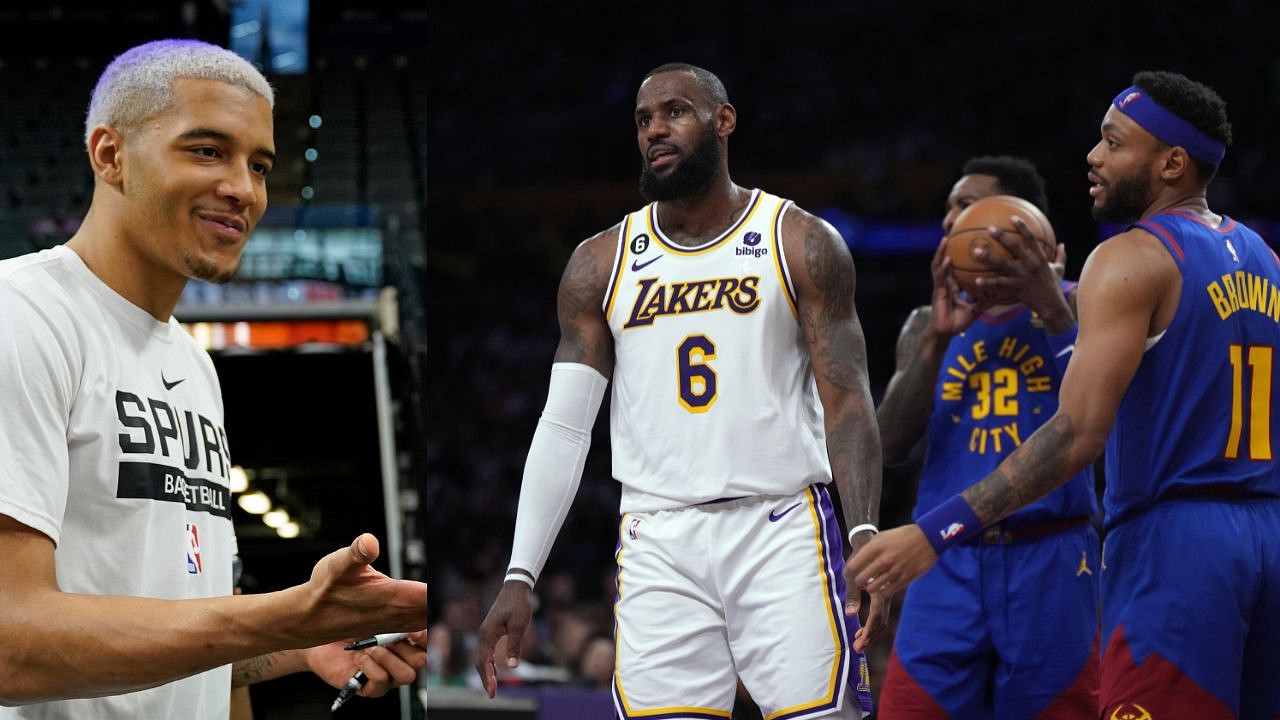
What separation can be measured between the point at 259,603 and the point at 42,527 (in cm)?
42

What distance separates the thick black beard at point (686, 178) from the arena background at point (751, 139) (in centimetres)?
957

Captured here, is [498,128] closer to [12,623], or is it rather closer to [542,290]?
[542,290]

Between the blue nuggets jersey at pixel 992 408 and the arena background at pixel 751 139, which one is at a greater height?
the arena background at pixel 751 139

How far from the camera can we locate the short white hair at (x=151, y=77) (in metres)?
2.65

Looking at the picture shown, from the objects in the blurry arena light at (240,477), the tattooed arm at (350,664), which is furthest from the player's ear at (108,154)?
the blurry arena light at (240,477)

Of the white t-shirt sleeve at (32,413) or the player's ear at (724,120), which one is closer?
the white t-shirt sleeve at (32,413)

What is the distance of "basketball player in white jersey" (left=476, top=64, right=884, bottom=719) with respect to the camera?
368cm

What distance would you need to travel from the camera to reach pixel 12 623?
2047mm

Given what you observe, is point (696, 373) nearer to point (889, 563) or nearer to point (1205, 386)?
point (889, 563)

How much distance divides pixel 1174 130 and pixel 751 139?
13315mm

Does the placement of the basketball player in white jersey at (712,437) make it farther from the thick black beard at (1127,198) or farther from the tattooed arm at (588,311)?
the thick black beard at (1127,198)

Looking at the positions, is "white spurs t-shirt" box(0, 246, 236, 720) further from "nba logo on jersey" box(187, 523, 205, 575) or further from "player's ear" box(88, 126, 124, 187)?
"player's ear" box(88, 126, 124, 187)

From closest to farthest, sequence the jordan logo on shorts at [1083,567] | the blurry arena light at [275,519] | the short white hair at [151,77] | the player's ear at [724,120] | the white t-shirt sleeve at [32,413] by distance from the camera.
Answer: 1. the white t-shirt sleeve at [32,413]
2. the short white hair at [151,77]
3. the player's ear at [724,120]
4. the jordan logo on shorts at [1083,567]
5. the blurry arena light at [275,519]

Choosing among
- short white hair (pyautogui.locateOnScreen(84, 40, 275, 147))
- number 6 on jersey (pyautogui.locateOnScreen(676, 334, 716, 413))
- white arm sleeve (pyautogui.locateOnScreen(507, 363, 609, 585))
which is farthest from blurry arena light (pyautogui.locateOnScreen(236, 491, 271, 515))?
short white hair (pyautogui.locateOnScreen(84, 40, 275, 147))
